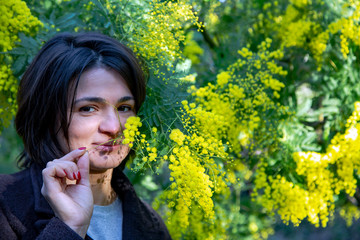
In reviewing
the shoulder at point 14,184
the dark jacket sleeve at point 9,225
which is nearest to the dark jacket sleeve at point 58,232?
the dark jacket sleeve at point 9,225

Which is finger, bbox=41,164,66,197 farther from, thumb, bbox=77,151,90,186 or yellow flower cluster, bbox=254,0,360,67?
yellow flower cluster, bbox=254,0,360,67

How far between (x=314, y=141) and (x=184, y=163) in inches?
50.9

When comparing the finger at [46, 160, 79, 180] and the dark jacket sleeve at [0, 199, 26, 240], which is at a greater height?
the finger at [46, 160, 79, 180]

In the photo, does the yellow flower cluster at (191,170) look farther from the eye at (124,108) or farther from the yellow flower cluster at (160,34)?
the yellow flower cluster at (160,34)

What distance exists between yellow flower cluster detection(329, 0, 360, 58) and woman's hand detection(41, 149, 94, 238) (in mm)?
1612

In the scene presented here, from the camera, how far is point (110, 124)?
1.58 meters

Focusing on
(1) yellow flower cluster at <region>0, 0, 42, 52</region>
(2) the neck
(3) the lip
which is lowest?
(2) the neck

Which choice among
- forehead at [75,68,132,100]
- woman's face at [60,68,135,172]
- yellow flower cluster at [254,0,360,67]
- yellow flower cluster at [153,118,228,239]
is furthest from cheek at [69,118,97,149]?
yellow flower cluster at [254,0,360,67]

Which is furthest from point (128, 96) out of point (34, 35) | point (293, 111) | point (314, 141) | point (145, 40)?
point (314, 141)

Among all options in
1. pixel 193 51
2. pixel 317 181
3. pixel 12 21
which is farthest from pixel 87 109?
pixel 193 51

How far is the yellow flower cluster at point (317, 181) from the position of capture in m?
2.07

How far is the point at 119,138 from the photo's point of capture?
157cm

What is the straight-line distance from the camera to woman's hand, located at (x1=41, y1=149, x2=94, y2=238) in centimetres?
136

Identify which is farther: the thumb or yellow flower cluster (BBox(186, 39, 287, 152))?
yellow flower cluster (BBox(186, 39, 287, 152))
